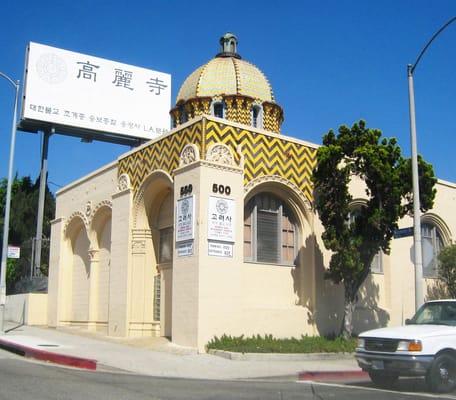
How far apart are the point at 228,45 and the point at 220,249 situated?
43.7ft

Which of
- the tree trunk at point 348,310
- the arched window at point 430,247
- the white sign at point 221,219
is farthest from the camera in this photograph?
the arched window at point 430,247

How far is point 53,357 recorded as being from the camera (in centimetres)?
1559

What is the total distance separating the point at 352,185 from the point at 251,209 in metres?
4.56

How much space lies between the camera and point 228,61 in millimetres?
27609

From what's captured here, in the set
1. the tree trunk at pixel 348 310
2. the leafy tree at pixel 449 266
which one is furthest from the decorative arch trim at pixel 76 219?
the leafy tree at pixel 449 266

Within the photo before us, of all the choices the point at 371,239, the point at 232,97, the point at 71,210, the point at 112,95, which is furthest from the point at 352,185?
the point at 112,95

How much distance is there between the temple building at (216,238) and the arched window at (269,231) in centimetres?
4

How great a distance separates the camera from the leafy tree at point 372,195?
19219 millimetres

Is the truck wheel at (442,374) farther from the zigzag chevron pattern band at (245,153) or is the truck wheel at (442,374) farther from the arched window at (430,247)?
the arched window at (430,247)

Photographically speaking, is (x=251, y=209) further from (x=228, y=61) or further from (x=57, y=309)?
(x=57, y=309)

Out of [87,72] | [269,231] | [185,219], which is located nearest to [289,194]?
[269,231]

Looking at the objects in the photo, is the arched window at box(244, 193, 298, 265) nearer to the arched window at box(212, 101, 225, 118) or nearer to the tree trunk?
the tree trunk

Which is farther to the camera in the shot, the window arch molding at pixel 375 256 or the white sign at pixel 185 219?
the window arch molding at pixel 375 256

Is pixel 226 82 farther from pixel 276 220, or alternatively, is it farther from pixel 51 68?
pixel 51 68
